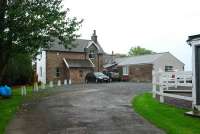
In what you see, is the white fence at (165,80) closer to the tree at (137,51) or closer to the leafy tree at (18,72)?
the leafy tree at (18,72)

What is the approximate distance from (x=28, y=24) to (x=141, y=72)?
40124 millimetres

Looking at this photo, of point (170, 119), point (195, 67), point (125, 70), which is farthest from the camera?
point (125, 70)

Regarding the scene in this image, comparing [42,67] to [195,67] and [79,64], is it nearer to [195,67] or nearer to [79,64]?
[79,64]

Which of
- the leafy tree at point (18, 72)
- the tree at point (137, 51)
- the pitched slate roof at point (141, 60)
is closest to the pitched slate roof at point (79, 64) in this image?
the pitched slate roof at point (141, 60)

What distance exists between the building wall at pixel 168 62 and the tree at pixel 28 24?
36.3 metres

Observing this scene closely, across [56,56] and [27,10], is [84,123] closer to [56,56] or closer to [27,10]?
[27,10]

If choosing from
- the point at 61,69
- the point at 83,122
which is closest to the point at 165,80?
the point at 83,122

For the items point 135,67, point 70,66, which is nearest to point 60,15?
point 70,66

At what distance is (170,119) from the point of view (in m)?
13.4

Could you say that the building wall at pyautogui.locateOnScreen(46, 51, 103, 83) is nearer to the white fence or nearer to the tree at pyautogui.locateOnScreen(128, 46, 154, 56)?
the white fence

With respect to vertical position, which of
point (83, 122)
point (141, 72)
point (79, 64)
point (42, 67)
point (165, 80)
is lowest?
point (83, 122)

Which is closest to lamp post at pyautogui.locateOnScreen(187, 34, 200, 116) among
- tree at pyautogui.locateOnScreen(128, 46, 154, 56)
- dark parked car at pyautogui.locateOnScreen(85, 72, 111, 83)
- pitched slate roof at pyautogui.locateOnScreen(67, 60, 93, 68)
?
dark parked car at pyautogui.locateOnScreen(85, 72, 111, 83)

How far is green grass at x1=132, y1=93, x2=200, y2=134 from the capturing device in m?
11.4

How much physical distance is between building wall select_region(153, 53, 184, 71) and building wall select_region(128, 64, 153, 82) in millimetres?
1645
